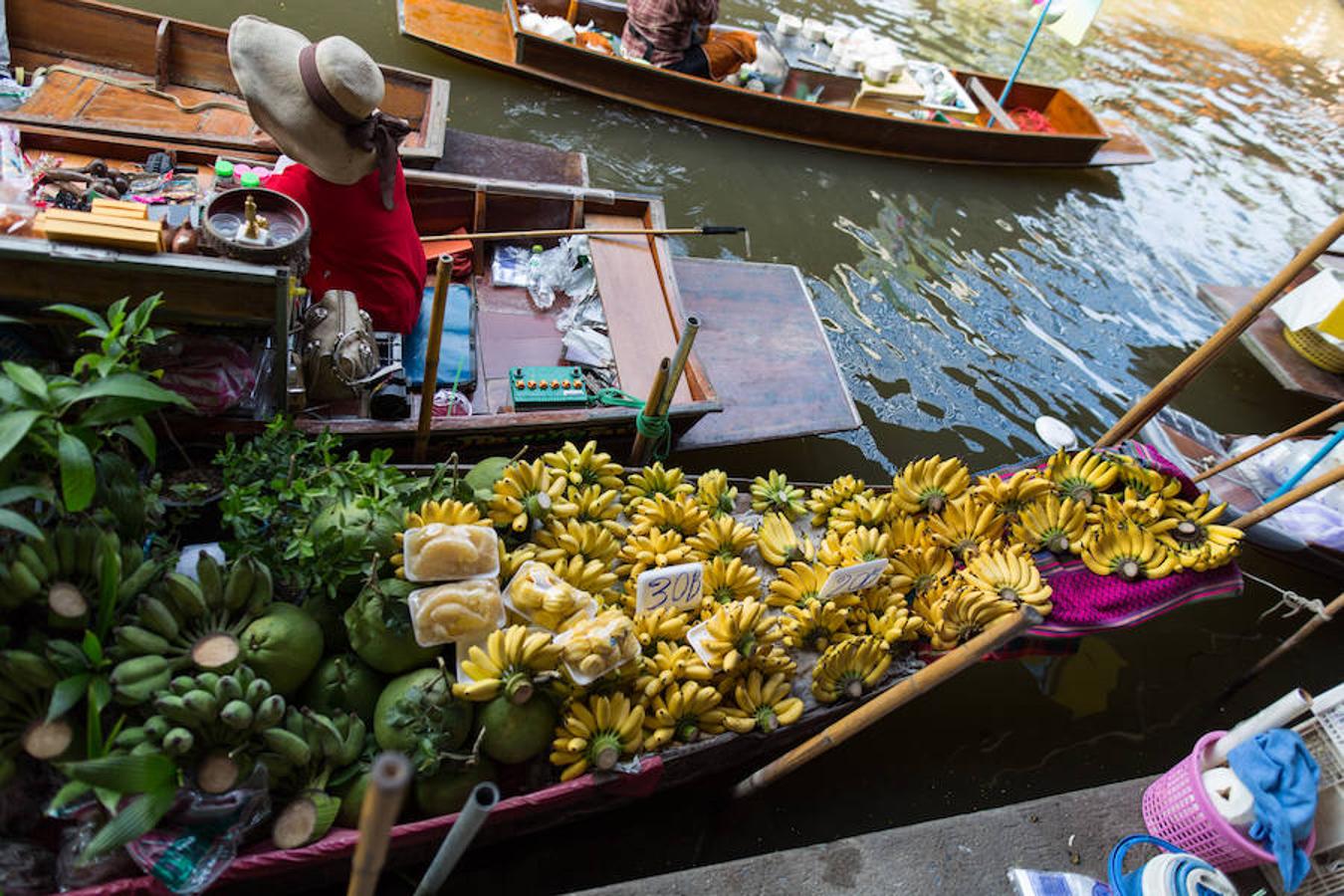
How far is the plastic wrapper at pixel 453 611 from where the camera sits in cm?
271

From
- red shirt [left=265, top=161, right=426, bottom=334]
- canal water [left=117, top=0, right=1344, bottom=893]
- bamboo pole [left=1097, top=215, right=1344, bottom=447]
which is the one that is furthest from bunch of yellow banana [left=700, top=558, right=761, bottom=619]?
bamboo pole [left=1097, top=215, right=1344, bottom=447]

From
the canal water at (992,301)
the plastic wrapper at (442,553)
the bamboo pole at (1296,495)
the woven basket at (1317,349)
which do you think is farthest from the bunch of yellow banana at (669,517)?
the woven basket at (1317,349)

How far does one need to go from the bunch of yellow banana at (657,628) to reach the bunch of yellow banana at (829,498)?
108 cm

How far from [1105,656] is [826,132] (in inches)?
237

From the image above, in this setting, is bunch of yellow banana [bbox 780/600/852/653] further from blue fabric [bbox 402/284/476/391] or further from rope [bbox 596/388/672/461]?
blue fabric [bbox 402/284/476/391]

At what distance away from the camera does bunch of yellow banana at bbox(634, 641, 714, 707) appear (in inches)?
119

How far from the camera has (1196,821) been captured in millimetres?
3396

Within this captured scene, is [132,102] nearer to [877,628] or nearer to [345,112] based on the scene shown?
[345,112]

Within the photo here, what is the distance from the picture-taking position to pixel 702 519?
3641 millimetres

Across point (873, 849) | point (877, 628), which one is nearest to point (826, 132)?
point (877, 628)

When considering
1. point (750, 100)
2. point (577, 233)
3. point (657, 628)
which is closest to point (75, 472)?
point (657, 628)

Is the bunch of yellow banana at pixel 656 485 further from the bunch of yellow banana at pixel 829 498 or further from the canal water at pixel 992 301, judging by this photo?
the canal water at pixel 992 301

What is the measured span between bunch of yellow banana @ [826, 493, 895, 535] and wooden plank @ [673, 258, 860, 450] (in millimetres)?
1174

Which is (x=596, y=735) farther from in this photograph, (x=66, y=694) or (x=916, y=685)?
(x=66, y=694)
